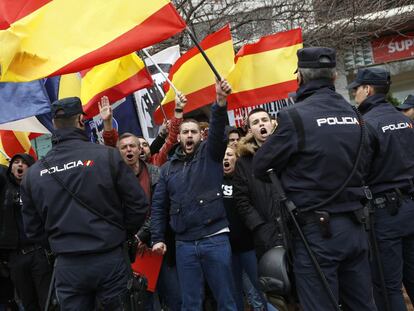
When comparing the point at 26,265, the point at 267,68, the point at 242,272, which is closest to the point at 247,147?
the point at 242,272

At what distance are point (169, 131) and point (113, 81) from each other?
87cm

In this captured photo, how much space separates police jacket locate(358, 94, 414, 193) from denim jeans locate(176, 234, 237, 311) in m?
1.37

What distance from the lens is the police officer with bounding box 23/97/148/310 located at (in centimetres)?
410

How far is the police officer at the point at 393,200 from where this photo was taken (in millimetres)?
4605

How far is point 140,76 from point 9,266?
8.19 feet

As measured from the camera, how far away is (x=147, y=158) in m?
6.29

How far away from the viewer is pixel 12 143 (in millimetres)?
7719

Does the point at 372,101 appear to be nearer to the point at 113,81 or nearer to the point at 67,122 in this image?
the point at 67,122

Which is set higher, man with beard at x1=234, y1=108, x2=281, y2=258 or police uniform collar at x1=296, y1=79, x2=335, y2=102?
police uniform collar at x1=296, y1=79, x2=335, y2=102

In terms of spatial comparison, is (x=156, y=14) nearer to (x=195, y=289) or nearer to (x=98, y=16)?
(x=98, y=16)

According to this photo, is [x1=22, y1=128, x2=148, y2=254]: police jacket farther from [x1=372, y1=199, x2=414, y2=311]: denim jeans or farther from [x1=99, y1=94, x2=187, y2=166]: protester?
[x1=372, y1=199, x2=414, y2=311]: denim jeans

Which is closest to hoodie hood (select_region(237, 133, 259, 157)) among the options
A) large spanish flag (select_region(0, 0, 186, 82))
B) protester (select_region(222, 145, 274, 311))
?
protester (select_region(222, 145, 274, 311))

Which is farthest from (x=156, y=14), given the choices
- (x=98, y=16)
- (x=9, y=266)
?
(x=9, y=266)

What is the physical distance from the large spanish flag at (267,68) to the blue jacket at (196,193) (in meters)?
2.40
